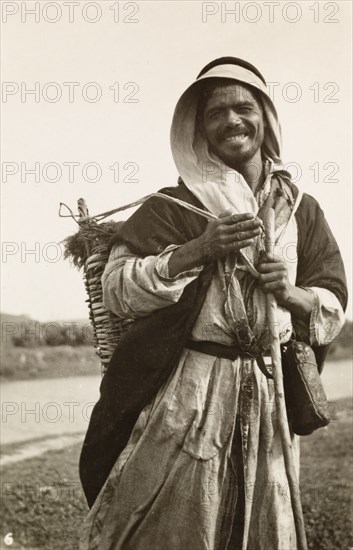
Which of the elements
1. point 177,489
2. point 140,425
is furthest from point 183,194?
point 177,489

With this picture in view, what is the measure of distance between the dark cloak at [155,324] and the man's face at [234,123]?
0.20 metres

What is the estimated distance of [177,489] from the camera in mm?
2748

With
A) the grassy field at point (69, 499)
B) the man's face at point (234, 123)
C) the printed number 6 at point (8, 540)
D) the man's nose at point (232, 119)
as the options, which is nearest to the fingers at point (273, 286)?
the man's face at point (234, 123)

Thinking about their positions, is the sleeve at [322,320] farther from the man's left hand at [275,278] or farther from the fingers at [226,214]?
the fingers at [226,214]

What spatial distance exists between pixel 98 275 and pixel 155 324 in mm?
345

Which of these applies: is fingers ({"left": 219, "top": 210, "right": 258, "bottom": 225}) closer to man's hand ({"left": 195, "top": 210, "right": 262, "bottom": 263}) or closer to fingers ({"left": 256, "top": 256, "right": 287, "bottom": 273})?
man's hand ({"left": 195, "top": 210, "right": 262, "bottom": 263})

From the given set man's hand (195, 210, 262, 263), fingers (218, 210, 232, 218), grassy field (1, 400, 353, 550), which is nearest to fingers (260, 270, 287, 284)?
man's hand (195, 210, 262, 263)

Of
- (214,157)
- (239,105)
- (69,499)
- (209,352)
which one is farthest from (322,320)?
(69,499)

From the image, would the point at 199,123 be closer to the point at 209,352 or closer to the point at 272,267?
the point at 272,267

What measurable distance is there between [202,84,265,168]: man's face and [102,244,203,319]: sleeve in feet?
1.32

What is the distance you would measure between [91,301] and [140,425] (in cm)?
51

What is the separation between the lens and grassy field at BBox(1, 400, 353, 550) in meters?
3.45

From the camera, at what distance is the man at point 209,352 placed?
2748mm

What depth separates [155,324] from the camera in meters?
2.85
